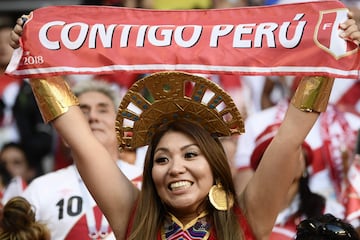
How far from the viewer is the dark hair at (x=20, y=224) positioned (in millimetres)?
4512

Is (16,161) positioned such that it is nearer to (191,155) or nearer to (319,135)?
(319,135)

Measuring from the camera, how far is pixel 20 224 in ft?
14.9

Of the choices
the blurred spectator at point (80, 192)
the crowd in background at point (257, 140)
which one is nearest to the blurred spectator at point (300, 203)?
the crowd in background at point (257, 140)

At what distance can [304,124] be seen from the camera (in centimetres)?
338

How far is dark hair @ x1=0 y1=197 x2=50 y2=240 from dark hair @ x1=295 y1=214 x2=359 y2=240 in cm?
157

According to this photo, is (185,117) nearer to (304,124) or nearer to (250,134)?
(304,124)

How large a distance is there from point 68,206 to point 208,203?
1466 mm

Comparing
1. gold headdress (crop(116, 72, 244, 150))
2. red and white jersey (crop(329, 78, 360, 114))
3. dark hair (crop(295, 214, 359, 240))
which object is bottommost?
dark hair (crop(295, 214, 359, 240))

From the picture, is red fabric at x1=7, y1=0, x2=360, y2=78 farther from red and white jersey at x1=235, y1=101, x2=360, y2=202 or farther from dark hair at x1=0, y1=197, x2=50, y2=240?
red and white jersey at x1=235, y1=101, x2=360, y2=202

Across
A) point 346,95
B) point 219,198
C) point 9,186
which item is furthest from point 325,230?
point 9,186

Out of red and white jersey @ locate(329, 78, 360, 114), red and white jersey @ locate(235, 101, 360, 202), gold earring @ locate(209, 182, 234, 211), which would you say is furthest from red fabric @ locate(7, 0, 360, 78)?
red and white jersey @ locate(329, 78, 360, 114)

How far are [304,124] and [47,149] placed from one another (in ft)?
9.81

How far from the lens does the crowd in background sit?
17.2 ft

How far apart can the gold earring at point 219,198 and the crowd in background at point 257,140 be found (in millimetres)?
1378
